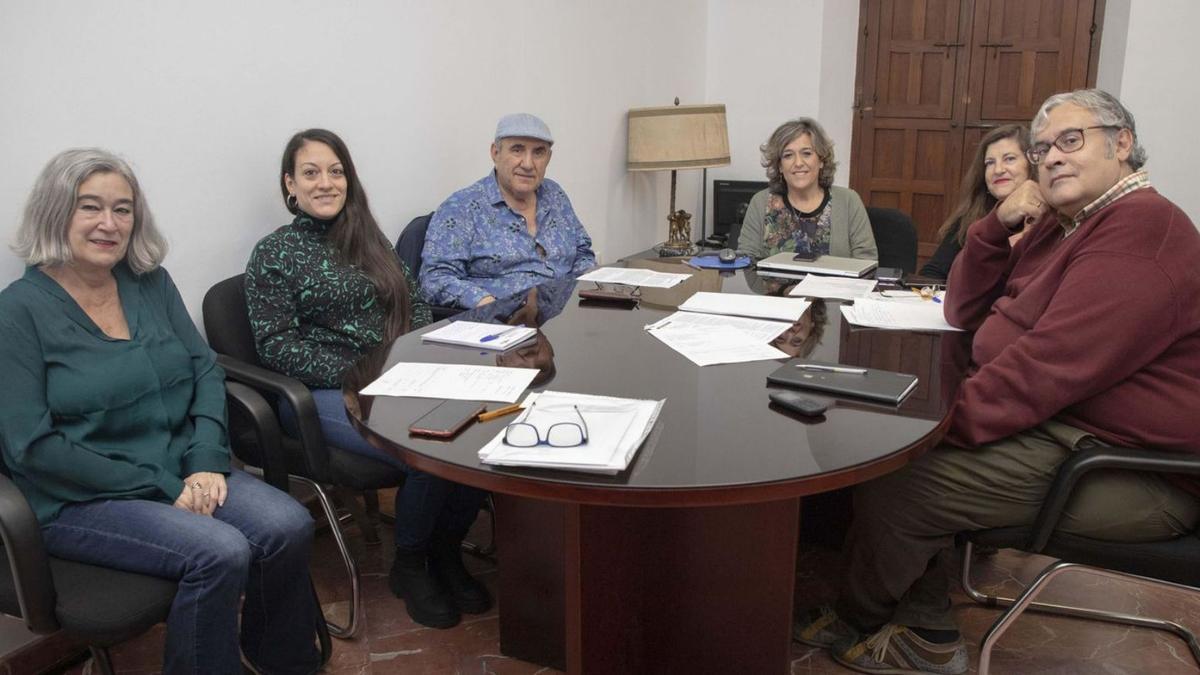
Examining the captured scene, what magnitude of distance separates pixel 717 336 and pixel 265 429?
1018 millimetres

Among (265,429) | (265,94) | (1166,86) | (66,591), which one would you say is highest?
(1166,86)

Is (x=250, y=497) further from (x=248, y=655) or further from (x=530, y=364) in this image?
(x=530, y=364)

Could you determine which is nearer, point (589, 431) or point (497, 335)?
point (589, 431)

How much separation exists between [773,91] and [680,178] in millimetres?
836

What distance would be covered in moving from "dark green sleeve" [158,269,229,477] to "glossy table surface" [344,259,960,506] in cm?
36

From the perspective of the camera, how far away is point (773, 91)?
5727mm

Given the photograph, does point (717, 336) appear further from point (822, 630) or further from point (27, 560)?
point (27, 560)

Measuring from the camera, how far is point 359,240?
2436 mm

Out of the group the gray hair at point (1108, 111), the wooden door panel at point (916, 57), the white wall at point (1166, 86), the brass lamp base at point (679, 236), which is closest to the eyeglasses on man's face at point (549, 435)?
the gray hair at point (1108, 111)

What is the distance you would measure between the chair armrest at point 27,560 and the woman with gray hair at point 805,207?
2641mm

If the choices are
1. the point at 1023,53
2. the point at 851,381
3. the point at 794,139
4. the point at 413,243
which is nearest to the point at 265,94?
the point at 413,243

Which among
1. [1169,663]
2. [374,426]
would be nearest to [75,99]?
A: [374,426]

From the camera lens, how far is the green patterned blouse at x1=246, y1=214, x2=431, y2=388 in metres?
2.21

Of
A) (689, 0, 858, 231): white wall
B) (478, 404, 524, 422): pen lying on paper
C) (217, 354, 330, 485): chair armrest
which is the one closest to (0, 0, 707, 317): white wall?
(217, 354, 330, 485): chair armrest
